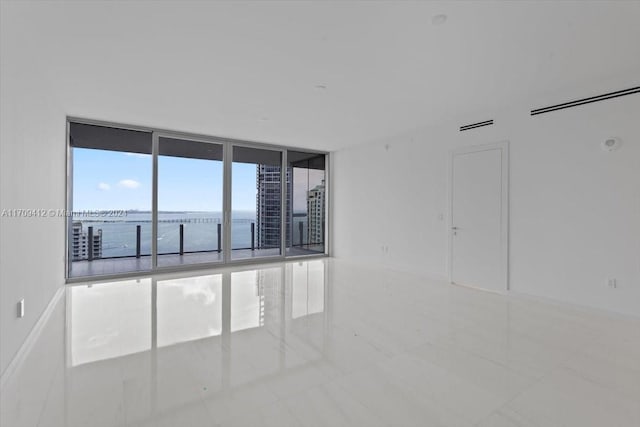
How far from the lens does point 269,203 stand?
7410mm

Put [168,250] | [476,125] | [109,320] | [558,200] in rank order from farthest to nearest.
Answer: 1. [168,250]
2. [476,125]
3. [558,200]
4. [109,320]

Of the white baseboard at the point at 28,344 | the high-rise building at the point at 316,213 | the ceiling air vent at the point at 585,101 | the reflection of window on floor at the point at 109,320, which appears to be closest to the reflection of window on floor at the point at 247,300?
the reflection of window on floor at the point at 109,320

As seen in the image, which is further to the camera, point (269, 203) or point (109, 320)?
point (269, 203)

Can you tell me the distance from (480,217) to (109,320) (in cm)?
509

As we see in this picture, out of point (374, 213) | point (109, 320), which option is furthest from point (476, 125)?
point (109, 320)

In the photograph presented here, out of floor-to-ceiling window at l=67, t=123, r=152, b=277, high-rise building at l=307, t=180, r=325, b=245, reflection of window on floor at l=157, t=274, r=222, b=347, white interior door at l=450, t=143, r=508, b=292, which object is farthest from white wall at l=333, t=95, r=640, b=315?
floor-to-ceiling window at l=67, t=123, r=152, b=277

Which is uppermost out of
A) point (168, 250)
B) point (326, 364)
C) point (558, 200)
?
point (558, 200)

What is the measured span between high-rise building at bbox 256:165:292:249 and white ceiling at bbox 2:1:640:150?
2.45 m

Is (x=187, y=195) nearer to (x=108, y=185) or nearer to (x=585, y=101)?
(x=108, y=185)

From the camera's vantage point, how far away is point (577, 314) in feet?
12.3

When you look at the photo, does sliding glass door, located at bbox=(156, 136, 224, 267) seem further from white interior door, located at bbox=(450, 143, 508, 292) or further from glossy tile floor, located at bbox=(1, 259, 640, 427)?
white interior door, located at bbox=(450, 143, 508, 292)

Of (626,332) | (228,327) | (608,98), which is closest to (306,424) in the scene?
(228,327)

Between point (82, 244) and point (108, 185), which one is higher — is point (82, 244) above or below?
below

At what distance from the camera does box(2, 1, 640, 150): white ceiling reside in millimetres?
2447
